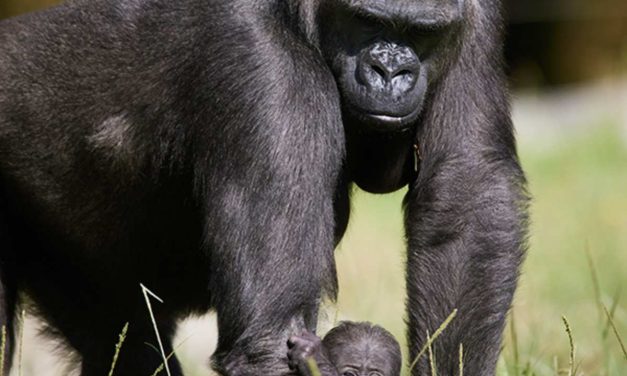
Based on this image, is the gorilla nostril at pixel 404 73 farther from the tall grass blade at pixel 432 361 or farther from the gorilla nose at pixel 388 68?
the tall grass blade at pixel 432 361

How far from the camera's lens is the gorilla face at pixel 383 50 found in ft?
15.5

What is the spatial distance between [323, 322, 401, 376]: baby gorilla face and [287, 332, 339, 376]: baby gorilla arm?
8.3 inches

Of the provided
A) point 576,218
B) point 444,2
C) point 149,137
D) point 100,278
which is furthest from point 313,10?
point 576,218

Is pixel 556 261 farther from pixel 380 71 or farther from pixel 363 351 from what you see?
pixel 380 71

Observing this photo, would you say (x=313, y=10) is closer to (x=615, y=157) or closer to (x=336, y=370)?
(x=336, y=370)

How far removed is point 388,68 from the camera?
4.72 metres

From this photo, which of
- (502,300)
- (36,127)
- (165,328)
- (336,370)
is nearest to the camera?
(336,370)

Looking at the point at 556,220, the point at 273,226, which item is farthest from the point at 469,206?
the point at 556,220

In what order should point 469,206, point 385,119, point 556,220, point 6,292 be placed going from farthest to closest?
point 556,220
point 6,292
point 469,206
point 385,119

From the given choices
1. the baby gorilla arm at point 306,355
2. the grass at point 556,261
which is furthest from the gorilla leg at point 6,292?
the baby gorilla arm at point 306,355

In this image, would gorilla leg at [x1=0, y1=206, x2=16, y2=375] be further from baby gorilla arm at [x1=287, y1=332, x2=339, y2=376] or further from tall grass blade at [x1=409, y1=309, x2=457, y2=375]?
tall grass blade at [x1=409, y1=309, x2=457, y2=375]

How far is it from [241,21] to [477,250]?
1.26 meters

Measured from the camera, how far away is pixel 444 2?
4.79 m

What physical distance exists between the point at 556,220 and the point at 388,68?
5.76 metres
